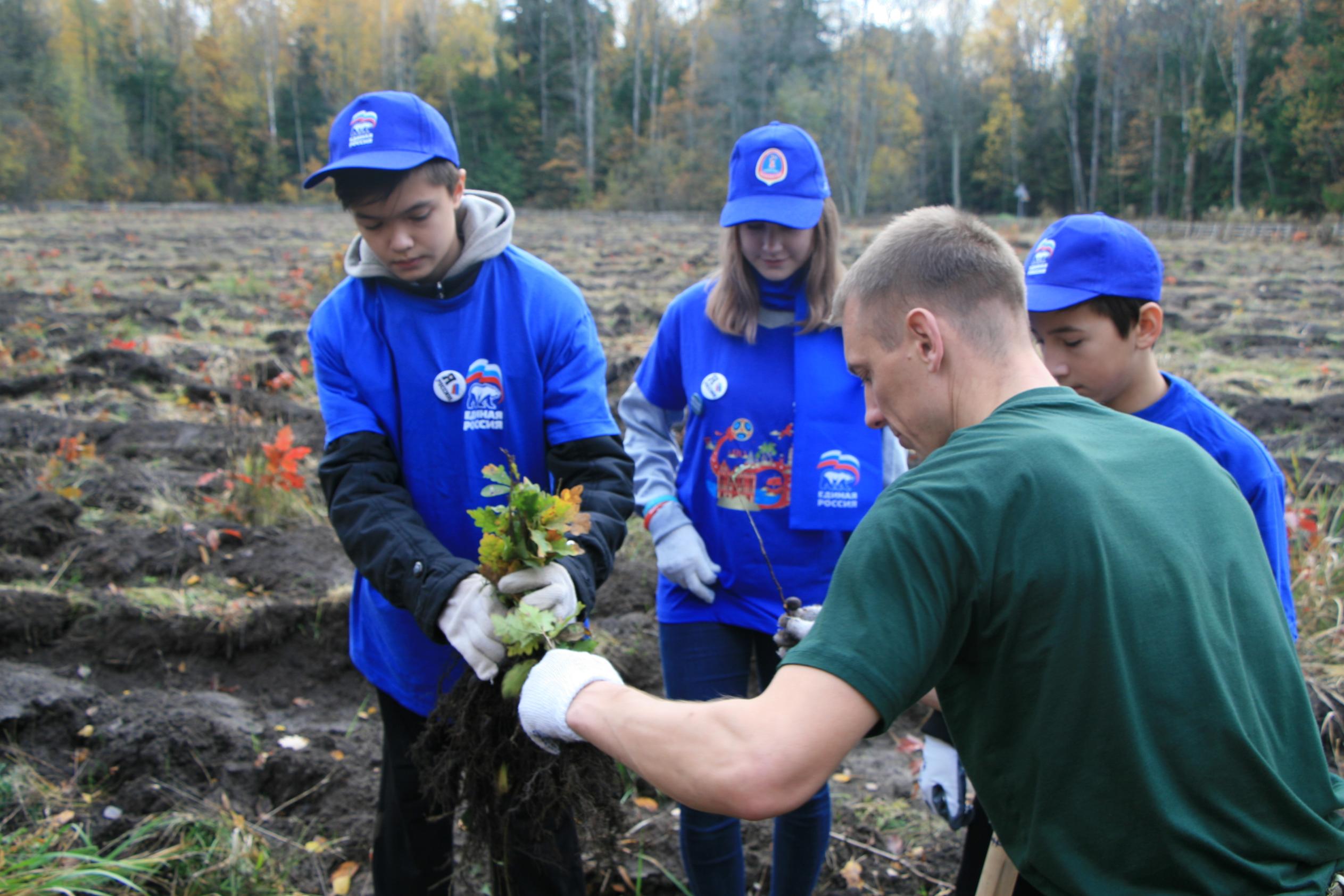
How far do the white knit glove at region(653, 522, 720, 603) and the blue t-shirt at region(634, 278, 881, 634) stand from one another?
0.19 ft

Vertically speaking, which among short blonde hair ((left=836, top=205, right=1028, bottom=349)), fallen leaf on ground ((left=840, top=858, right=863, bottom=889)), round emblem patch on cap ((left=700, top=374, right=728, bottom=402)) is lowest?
fallen leaf on ground ((left=840, top=858, right=863, bottom=889))

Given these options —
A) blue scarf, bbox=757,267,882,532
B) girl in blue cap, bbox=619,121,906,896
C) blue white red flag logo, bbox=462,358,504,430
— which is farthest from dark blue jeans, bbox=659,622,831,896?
blue white red flag logo, bbox=462,358,504,430

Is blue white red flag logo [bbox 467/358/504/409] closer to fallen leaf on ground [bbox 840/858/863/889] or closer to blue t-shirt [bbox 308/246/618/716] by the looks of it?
blue t-shirt [bbox 308/246/618/716]

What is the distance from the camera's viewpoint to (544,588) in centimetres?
194

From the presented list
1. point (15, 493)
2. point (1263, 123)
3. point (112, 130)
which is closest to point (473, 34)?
point (112, 130)

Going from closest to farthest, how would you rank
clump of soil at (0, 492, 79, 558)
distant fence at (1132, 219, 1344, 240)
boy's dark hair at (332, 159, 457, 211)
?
boy's dark hair at (332, 159, 457, 211) < clump of soil at (0, 492, 79, 558) < distant fence at (1132, 219, 1344, 240)

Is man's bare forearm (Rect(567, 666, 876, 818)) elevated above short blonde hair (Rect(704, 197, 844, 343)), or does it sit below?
below

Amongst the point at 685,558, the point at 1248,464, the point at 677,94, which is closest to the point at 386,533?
the point at 685,558

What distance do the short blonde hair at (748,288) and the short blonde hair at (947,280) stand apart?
0.98m


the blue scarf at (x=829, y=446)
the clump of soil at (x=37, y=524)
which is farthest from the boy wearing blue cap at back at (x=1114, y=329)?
the clump of soil at (x=37, y=524)

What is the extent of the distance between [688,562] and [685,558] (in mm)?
13

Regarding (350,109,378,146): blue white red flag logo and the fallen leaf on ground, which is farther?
the fallen leaf on ground

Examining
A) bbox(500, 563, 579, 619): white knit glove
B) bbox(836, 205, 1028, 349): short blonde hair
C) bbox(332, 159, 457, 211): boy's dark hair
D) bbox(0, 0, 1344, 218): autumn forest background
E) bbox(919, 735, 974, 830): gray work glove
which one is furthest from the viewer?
bbox(0, 0, 1344, 218): autumn forest background

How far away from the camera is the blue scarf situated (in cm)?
237
